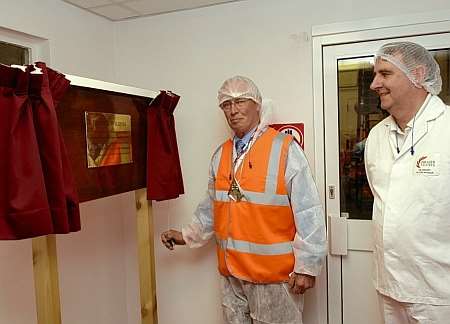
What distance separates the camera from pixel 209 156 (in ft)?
8.06

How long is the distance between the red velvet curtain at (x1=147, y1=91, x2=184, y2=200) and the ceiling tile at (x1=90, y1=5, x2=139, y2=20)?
0.68m

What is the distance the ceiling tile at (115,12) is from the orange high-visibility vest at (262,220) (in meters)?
1.18

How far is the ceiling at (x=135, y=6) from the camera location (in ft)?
7.30

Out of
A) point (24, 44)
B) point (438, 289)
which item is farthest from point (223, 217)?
point (24, 44)

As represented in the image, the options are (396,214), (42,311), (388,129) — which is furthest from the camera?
(388,129)

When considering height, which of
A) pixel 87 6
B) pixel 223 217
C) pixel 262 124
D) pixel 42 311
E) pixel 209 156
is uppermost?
pixel 87 6

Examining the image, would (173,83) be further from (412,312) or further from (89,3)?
(412,312)

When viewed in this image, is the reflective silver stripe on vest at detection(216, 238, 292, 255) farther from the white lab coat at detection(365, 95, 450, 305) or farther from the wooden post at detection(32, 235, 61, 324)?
the wooden post at detection(32, 235, 61, 324)

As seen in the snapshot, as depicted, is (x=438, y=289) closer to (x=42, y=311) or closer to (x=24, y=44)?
(x=42, y=311)

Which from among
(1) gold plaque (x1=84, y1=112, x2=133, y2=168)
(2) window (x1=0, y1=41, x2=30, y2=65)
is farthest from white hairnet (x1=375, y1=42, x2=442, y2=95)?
(2) window (x1=0, y1=41, x2=30, y2=65)

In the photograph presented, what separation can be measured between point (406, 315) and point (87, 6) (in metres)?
2.24

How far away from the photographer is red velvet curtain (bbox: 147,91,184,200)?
201cm

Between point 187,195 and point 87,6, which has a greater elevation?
point 87,6

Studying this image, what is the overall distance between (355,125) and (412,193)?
0.73 m
